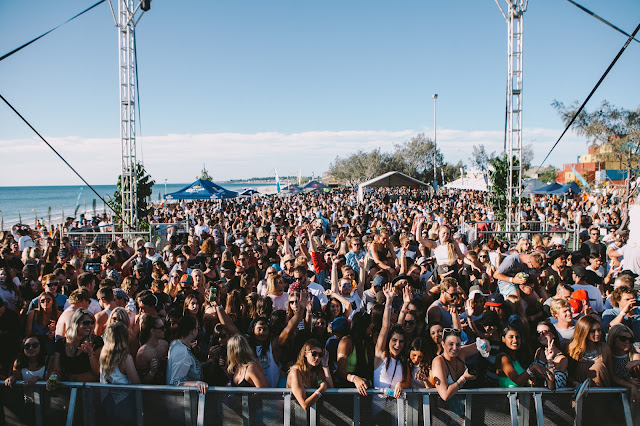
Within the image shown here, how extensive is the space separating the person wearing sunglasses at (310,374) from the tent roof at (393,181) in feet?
65.3

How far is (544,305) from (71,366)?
4.95m

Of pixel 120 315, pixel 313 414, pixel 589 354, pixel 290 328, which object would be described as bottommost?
pixel 313 414

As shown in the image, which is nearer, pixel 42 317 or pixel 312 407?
pixel 312 407

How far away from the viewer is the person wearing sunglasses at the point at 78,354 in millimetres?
3680

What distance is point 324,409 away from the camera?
11.3 ft

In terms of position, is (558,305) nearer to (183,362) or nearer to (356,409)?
(356,409)

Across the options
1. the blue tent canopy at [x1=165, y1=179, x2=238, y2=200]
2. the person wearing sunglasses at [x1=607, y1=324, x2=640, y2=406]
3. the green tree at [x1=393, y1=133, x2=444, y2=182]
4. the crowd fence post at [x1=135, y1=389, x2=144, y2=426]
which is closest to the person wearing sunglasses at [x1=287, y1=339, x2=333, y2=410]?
the crowd fence post at [x1=135, y1=389, x2=144, y2=426]

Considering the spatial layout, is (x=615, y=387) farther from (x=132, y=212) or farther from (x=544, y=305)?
(x=132, y=212)

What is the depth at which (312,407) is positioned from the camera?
343cm

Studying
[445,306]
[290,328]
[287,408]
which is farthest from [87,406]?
[445,306]

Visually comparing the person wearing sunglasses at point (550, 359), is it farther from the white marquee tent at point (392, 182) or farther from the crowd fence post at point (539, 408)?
the white marquee tent at point (392, 182)

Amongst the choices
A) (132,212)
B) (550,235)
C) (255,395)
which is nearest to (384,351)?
(255,395)

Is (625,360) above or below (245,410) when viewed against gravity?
above

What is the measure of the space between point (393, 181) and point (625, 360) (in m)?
20.5
